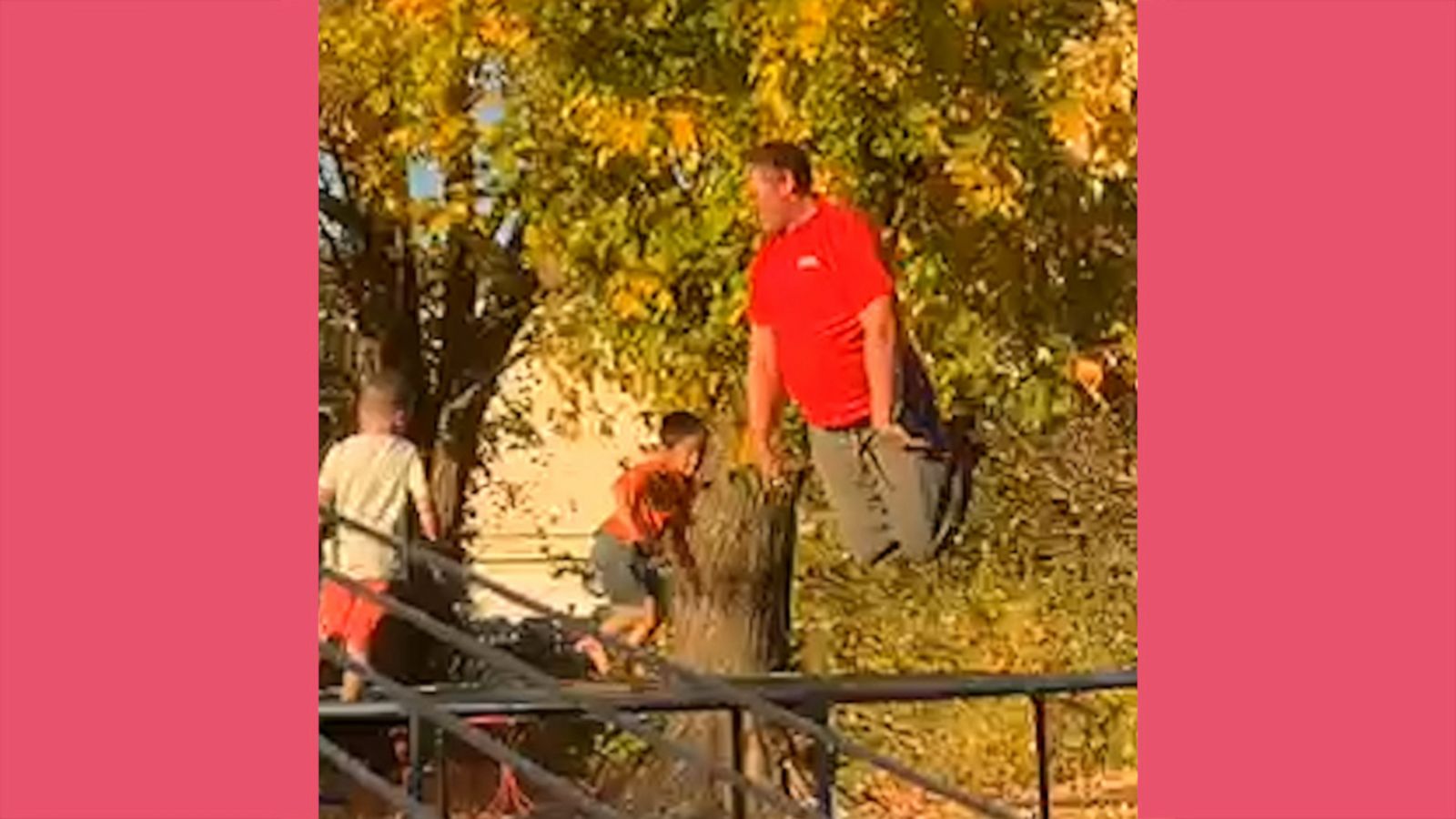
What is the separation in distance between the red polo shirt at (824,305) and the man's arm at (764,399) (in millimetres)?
15

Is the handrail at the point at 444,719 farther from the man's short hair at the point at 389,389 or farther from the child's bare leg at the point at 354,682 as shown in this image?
the man's short hair at the point at 389,389

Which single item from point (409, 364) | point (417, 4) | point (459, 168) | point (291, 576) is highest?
point (417, 4)

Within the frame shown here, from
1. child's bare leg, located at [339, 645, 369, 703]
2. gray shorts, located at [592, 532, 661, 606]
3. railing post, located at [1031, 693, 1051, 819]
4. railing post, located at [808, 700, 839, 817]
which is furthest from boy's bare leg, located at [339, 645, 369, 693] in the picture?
railing post, located at [1031, 693, 1051, 819]

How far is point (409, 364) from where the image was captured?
2.67 meters

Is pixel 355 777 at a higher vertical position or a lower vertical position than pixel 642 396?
lower

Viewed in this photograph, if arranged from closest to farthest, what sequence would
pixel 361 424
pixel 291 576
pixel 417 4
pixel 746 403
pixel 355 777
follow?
pixel 291 576, pixel 355 777, pixel 361 424, pixel 746 403, pixel 417 4

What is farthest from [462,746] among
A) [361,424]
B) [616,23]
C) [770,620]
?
[616,23]

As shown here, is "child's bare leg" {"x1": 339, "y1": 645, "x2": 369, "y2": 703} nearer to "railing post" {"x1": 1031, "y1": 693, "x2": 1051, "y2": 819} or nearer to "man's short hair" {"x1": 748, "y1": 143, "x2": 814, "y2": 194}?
"man's short hair" {"x1": 748, "y1": 143, "x2": 814, "y2": 194}

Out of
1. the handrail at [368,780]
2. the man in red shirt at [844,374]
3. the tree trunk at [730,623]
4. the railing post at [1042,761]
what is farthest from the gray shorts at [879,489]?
the handrail at [368,780]

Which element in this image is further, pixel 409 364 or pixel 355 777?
pixel 409 364

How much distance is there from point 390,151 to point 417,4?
18 cm

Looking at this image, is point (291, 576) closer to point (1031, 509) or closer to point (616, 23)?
point (616, 23)

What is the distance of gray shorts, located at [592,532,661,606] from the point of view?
8.24ft

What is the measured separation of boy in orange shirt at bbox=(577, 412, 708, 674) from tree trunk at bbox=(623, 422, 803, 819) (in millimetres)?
19
